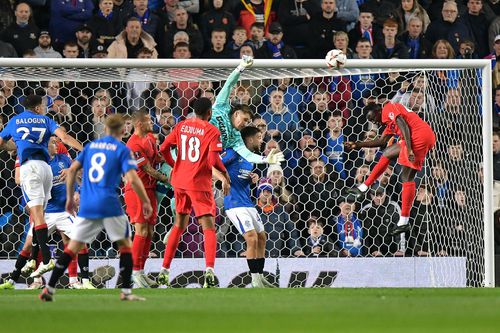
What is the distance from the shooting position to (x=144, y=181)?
1387 centimetres

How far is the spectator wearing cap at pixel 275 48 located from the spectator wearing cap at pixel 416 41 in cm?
218

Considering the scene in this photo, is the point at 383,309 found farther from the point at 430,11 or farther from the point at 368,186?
the point at 430,11

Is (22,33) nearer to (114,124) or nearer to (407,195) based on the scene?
(407,195)

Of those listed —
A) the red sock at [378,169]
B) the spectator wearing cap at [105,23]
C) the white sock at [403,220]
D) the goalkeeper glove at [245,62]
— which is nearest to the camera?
the goalkeeper glove at [245,62]

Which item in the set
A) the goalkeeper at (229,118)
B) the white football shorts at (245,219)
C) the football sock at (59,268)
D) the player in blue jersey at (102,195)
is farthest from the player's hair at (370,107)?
the football sock at (59,268)

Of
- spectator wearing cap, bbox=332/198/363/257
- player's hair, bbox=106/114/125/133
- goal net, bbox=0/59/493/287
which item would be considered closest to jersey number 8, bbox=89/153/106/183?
player's hair, bbox=106/114/125/133

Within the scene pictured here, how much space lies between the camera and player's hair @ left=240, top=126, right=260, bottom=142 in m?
14.4

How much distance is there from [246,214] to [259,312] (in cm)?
463

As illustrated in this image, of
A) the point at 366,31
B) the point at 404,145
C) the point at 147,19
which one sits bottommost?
the point at 404,145

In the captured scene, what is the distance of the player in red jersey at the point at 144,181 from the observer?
13602 mm

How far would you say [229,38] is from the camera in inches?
727

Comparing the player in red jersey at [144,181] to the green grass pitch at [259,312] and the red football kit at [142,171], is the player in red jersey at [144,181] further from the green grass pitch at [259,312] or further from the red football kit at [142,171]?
the green grass pitch at [259,312]

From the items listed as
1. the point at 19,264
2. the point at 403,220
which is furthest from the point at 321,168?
the point at 19,264

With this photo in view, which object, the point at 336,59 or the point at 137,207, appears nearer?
the point at 137,207
